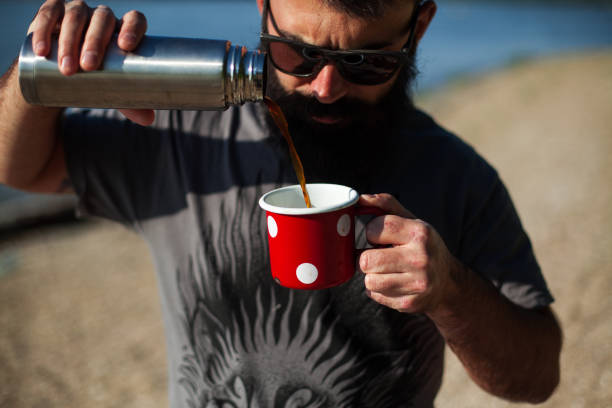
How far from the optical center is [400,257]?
53.2 inches

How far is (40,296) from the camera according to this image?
19.0 feet

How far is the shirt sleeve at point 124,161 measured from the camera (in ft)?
6.07

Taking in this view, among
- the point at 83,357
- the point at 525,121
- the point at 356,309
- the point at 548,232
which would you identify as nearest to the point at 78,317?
the point at 83,357

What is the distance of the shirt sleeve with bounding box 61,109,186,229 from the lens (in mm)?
1852

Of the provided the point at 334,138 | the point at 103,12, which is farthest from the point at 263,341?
the point at 103,12

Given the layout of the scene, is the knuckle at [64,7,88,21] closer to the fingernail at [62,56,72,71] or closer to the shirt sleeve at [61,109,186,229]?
the fingernail at [62,56,72,71]

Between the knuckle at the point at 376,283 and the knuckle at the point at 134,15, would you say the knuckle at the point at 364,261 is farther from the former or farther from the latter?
the knuckle at the point at 134,15

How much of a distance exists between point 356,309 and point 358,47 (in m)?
0.91

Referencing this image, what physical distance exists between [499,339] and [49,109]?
174 centimetres

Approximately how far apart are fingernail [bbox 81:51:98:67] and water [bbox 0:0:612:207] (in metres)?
10.2

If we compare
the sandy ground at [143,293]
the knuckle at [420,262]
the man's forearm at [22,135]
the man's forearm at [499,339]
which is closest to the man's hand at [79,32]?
the man's forearm at [22,135]

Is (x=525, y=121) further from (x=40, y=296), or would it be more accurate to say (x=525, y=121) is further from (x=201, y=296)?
(x=201, y=296)

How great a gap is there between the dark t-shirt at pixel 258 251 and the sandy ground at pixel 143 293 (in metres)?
2.14

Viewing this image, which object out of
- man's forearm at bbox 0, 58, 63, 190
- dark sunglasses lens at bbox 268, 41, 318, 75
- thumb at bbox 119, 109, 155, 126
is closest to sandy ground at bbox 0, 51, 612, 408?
dark sunglasses lens at bbox 268, 41, 318, 75
